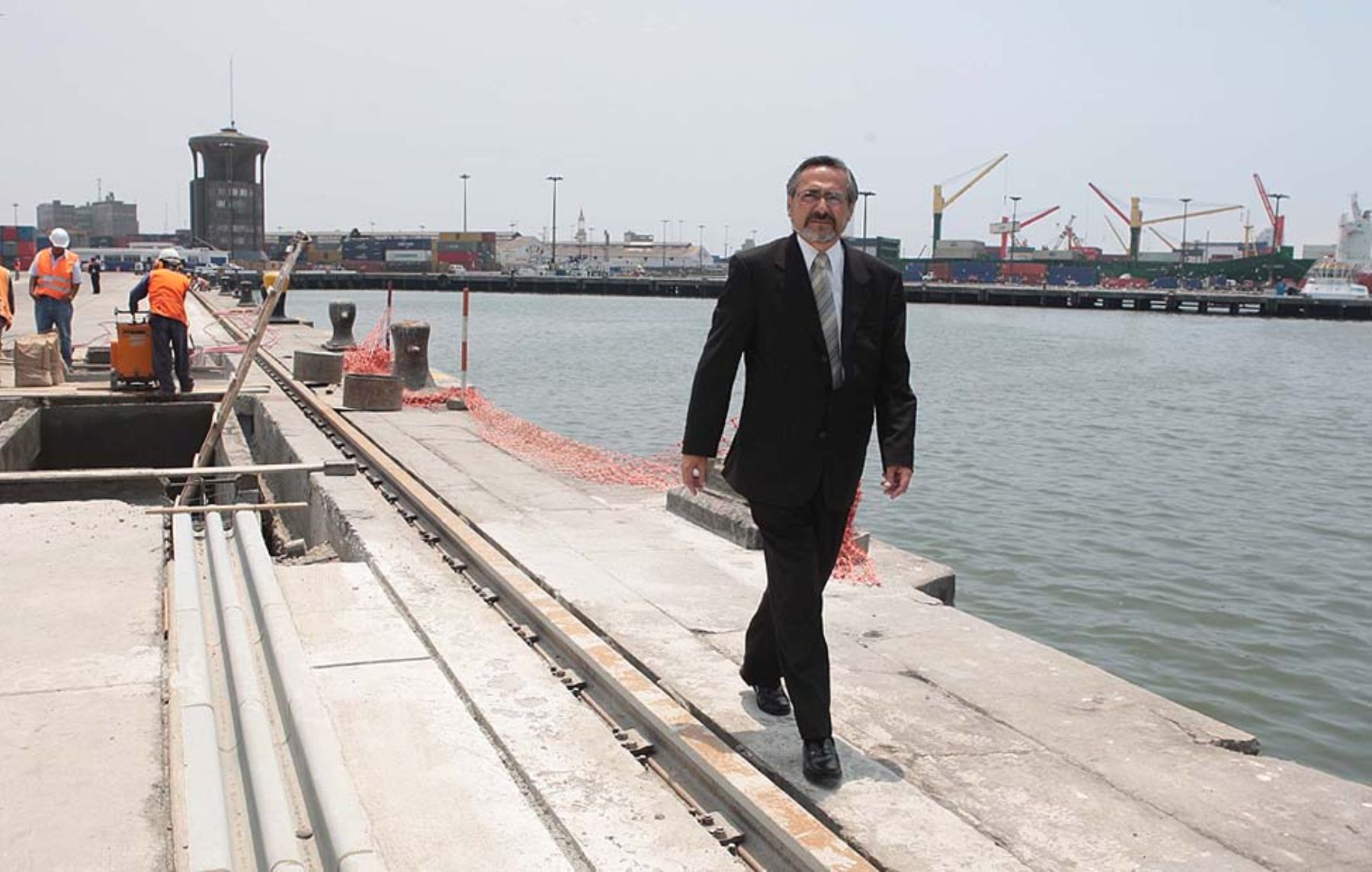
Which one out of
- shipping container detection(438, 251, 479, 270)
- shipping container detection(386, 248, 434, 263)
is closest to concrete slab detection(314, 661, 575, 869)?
shipping container detection(438, 251, 479, 270)

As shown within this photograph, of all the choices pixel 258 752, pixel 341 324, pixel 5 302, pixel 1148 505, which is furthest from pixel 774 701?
pixel 341 324

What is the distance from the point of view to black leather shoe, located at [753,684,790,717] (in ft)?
15.1

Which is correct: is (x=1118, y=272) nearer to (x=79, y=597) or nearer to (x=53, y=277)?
(x=53, y=277)

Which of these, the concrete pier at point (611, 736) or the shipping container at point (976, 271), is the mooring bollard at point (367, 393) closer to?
the concrete pier at point (611, 736)

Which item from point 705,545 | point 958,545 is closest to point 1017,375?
point 958,545

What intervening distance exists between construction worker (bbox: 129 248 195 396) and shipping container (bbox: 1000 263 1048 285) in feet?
510

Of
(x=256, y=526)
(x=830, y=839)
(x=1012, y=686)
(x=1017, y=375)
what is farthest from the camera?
(x=1017, y=375)

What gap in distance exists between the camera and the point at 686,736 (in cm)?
430

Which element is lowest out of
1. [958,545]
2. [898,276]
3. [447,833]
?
[958,545]

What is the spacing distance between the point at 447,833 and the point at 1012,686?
2.53 m

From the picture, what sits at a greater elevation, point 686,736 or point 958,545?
point 686,736

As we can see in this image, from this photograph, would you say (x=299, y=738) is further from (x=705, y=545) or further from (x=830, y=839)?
(x=705, y=545)

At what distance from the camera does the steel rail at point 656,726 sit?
3621 millimetres

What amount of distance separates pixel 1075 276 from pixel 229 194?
117 metres
